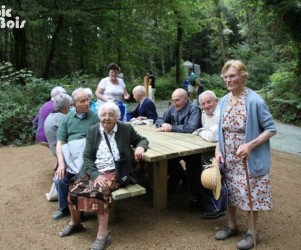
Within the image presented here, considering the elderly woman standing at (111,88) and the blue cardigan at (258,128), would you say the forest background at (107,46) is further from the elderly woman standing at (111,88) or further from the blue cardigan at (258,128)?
the blue cardigan at (258,128)

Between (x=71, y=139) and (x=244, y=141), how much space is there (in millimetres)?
1805

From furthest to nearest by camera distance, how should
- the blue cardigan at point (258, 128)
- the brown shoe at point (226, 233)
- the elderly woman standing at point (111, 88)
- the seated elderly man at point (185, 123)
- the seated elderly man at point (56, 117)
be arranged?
the elderly woman standing at point (111, 88)
the seated elderly man at point (56, 117)
the seated elderly man at point (185, 123)
the brown shoe at point (226, 233)
the blue cardigan at point (258, 128)

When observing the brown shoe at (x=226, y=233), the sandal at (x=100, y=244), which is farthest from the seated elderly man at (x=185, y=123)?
A: the sandal at (x=100, y=244)

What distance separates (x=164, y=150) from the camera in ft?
11.0

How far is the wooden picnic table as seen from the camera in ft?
10.7

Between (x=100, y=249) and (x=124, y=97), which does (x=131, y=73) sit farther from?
(x=100, y=249)

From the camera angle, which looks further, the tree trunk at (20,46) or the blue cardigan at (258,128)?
the tree trunk at (20,46)

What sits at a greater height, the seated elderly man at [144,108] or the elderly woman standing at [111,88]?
the elderly woman standing at [111,88]

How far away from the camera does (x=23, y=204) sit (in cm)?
410

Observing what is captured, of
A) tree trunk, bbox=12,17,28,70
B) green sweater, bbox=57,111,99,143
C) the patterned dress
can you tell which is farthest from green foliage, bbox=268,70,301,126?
tree trunk, bbox=12,17,28,70

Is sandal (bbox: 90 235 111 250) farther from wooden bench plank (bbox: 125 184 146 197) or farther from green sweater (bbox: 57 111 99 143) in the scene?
green sweater (bbox: 57 111 99 143)

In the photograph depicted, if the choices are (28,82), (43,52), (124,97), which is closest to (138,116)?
(124,97)

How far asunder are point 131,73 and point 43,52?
4699 millimetres

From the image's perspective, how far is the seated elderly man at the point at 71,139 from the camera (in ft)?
11.6
